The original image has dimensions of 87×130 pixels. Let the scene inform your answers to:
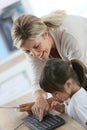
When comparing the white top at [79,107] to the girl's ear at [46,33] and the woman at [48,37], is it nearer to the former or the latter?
the woman at [48,37]

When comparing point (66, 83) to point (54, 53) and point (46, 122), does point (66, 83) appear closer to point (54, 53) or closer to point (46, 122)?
point (46, 122)

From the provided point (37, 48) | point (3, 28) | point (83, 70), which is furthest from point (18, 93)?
point (83, 70)

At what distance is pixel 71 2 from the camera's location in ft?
8.16

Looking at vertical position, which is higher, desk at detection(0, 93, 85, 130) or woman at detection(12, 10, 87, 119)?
woman at detection(12, 10, 87, 119)

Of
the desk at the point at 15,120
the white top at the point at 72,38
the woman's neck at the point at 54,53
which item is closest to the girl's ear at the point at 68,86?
the desk at the point at 15,120

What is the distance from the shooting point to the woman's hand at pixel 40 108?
137 centimetres

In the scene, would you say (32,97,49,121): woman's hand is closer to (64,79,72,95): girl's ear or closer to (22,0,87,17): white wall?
(64,79,72,95): girl's ear

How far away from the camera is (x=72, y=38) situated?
144cm

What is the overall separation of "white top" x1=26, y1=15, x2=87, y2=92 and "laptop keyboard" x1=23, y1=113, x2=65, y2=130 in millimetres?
345

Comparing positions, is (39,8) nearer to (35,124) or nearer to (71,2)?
(71,2)

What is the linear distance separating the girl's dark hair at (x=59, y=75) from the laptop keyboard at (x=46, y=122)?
130 mm

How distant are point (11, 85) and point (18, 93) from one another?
0.12m

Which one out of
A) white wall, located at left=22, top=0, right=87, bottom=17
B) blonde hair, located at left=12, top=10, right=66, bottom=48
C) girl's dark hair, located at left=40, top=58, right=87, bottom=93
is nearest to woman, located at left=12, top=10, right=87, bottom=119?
blonde hair, located at left=12, top=10, right=66, bottom=48

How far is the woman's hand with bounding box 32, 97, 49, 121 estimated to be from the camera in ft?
4.50
